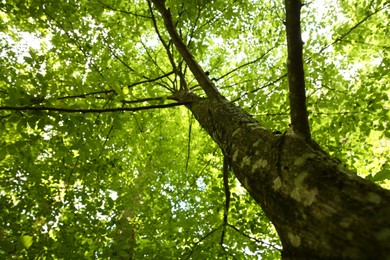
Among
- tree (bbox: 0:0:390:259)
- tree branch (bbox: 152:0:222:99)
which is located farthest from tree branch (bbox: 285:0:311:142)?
tree branch (bbox: 152:0:222:99)

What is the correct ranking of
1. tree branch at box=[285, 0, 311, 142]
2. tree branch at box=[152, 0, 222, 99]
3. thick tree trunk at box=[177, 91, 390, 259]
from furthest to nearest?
tree branch at box=[152, 0, 222, 99]
tree branch at box=[285, 0, 311, 142]
thick tree trunk at box=[177, 91, 390, 259]

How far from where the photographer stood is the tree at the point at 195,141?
121cm

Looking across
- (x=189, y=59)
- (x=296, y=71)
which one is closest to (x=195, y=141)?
(x=189, y=59)

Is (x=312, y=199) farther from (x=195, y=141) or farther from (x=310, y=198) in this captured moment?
(x=195, y=141)

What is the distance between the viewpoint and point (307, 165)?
132 centimetres

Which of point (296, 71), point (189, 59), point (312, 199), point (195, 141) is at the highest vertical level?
point (195, 141)

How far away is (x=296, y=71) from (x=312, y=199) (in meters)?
0.88

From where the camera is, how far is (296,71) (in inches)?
66.0

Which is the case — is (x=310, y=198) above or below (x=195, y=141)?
below

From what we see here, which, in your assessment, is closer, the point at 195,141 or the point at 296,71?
the point at 296,71

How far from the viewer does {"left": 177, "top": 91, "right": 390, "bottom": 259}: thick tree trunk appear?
34.0 inches

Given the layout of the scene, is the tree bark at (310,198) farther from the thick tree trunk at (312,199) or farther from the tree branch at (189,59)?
the tree branch at (189,59)

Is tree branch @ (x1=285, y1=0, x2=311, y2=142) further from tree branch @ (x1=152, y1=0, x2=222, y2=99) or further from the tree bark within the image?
tree branch @ (x1=152, y1=0, x2=222, y2=99)

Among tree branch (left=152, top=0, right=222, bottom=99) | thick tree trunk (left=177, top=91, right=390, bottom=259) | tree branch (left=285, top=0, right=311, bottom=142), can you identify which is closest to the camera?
thick tree trunk (left=177, top=91, right=390, bottom=259)
